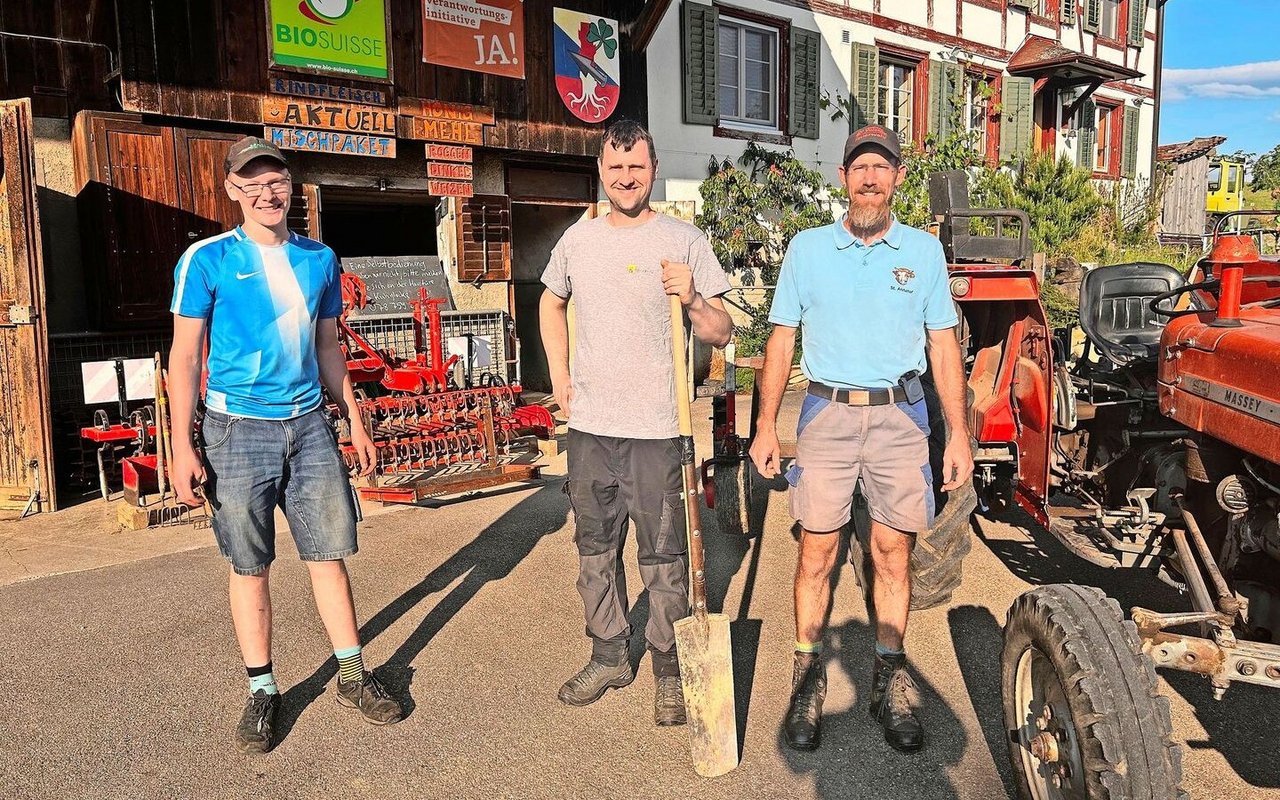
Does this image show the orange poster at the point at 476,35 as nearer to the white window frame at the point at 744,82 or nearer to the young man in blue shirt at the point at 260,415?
the white window frame at the point at 744,82

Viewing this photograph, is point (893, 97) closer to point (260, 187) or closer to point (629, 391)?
point (629, 391)

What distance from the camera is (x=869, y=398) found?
3.12 meters

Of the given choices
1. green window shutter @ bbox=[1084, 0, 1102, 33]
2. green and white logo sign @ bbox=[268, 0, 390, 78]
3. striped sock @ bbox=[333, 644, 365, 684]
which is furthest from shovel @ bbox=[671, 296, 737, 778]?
Result: green window shutter @ bbox=[1084, 0, 1102, 33]

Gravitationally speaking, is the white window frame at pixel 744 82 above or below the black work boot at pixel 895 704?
above

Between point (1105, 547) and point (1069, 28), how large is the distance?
1698 cm

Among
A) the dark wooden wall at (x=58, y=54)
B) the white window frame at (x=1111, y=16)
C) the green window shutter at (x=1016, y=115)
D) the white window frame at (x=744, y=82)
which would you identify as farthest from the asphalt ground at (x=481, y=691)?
the white window frame at (x=1111, y=16)

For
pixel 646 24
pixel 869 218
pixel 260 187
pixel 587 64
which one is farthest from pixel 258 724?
pixel 646 24

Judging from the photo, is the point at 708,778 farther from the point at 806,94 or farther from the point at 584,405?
the point at 806,94

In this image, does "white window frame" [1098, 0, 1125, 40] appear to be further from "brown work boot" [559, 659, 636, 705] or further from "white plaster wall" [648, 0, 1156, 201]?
"brown work boot" [559, 659, 636, 705]

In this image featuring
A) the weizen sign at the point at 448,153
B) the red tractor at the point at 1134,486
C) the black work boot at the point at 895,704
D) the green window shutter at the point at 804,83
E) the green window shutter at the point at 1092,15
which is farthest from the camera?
the green window shutter at the point at 1092,15

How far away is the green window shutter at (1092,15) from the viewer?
1770cm

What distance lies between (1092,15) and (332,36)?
1558 centimetres

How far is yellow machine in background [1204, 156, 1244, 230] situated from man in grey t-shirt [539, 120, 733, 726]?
25.3 metres

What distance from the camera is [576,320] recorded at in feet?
11.0
